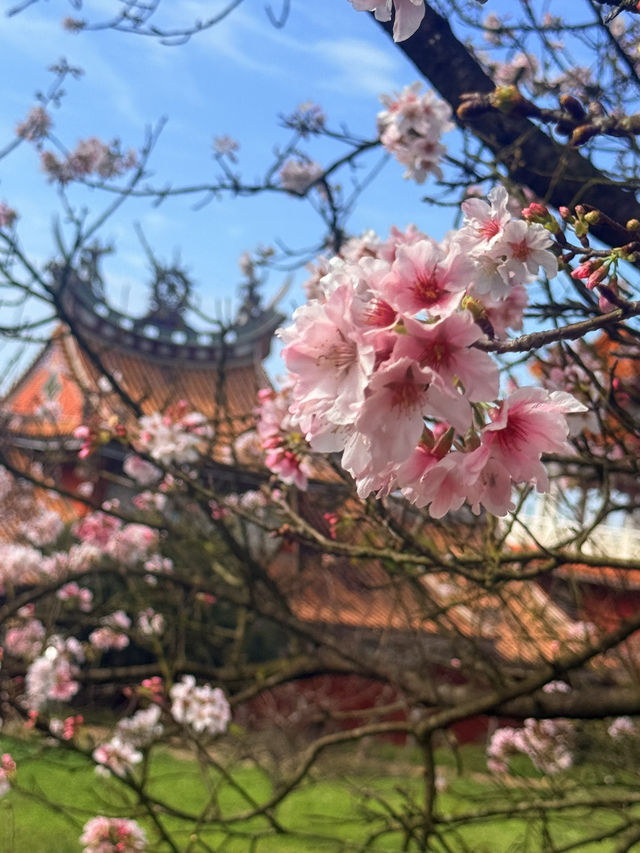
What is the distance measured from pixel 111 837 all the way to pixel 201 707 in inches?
40.6

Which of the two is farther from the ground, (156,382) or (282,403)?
(156,382)

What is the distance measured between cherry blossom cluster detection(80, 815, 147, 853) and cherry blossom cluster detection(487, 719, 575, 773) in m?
2.21

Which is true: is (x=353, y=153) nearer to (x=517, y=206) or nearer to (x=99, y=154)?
(x=517, y=206)

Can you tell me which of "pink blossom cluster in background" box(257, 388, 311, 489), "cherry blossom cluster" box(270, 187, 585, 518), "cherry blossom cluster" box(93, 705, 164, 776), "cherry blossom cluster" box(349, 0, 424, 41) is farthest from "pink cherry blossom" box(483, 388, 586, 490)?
"cherry blossom cluster" box(93, 705, 164, 776)

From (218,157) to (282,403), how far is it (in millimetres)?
2650

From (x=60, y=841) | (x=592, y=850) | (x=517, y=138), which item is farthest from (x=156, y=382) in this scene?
(x=517, y=138)

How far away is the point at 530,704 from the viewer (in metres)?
3.01

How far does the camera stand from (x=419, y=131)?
117 inches

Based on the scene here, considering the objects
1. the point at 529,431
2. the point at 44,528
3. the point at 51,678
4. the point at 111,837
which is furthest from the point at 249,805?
the point at 529,431

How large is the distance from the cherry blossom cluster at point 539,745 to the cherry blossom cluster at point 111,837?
2207 mm

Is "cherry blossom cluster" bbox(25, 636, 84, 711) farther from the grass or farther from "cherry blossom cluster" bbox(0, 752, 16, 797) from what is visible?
"cherry blossom cluster" bbox(0, 752, 16, 797)

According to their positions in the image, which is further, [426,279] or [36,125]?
[36,125]

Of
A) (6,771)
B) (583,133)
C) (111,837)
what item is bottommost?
(111,837)

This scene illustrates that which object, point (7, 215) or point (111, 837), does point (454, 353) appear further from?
point (7, 215)
